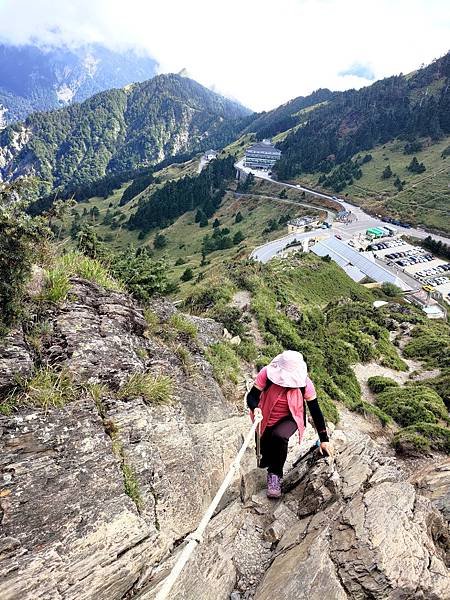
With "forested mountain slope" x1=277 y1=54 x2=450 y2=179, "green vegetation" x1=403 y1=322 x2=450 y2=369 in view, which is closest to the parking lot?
"green vegetation" x1=403 y1=322 x2=450 y2=369

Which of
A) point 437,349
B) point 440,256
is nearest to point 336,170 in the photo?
point 440,256

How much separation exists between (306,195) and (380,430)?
355 ft

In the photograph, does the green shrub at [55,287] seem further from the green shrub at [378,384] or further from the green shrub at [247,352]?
the green shrub at [378,384]

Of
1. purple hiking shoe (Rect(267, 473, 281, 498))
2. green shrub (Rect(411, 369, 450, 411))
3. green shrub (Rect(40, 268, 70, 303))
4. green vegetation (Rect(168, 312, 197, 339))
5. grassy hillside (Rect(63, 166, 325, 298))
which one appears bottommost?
grassy hillside (Rect(63, 166, 325, 298))

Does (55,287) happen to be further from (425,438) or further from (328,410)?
(425,438)

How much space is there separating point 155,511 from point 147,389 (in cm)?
185

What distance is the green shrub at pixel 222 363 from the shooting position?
10047 mm

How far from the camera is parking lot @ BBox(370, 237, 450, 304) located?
236ft

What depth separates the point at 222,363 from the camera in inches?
441

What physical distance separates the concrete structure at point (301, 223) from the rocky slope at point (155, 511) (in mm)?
86582

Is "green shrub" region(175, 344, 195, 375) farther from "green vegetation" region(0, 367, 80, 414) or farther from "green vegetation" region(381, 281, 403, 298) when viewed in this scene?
"green vegetation" region(381, 281, 403, 298)

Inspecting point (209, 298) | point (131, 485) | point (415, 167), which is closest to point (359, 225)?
point (415, 167)

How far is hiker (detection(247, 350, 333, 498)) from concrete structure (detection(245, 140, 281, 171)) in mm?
160676

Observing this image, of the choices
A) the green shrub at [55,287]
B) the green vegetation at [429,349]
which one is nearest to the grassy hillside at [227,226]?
the green vegetation at [429,349]
